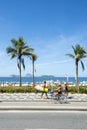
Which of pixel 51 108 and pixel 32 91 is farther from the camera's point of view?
pixel 32 91

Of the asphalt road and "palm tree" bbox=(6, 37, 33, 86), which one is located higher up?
"palm tree" bbox=(6, 37, 33, 86)

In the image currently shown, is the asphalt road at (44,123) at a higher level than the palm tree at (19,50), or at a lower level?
lower

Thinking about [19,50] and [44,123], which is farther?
[19,50]

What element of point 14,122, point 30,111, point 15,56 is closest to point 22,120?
point 14,122

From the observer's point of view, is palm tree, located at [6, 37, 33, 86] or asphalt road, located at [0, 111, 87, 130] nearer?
asphalt road, located at [0, 111, 87, 130]

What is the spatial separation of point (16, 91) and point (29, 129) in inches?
1173

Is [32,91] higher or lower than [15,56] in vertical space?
lower

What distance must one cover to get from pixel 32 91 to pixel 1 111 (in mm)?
22244

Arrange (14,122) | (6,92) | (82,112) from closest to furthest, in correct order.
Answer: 1. (14,122)
2. (82,112)
3. (6,92)

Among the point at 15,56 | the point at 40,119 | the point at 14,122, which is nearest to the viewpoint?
the point at 14,122

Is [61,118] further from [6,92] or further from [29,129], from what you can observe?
[6,92]

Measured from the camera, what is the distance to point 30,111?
21766 millimetres

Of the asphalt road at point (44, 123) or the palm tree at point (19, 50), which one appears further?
the palm tree at point (19, 50)

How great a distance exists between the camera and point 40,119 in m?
17.7
